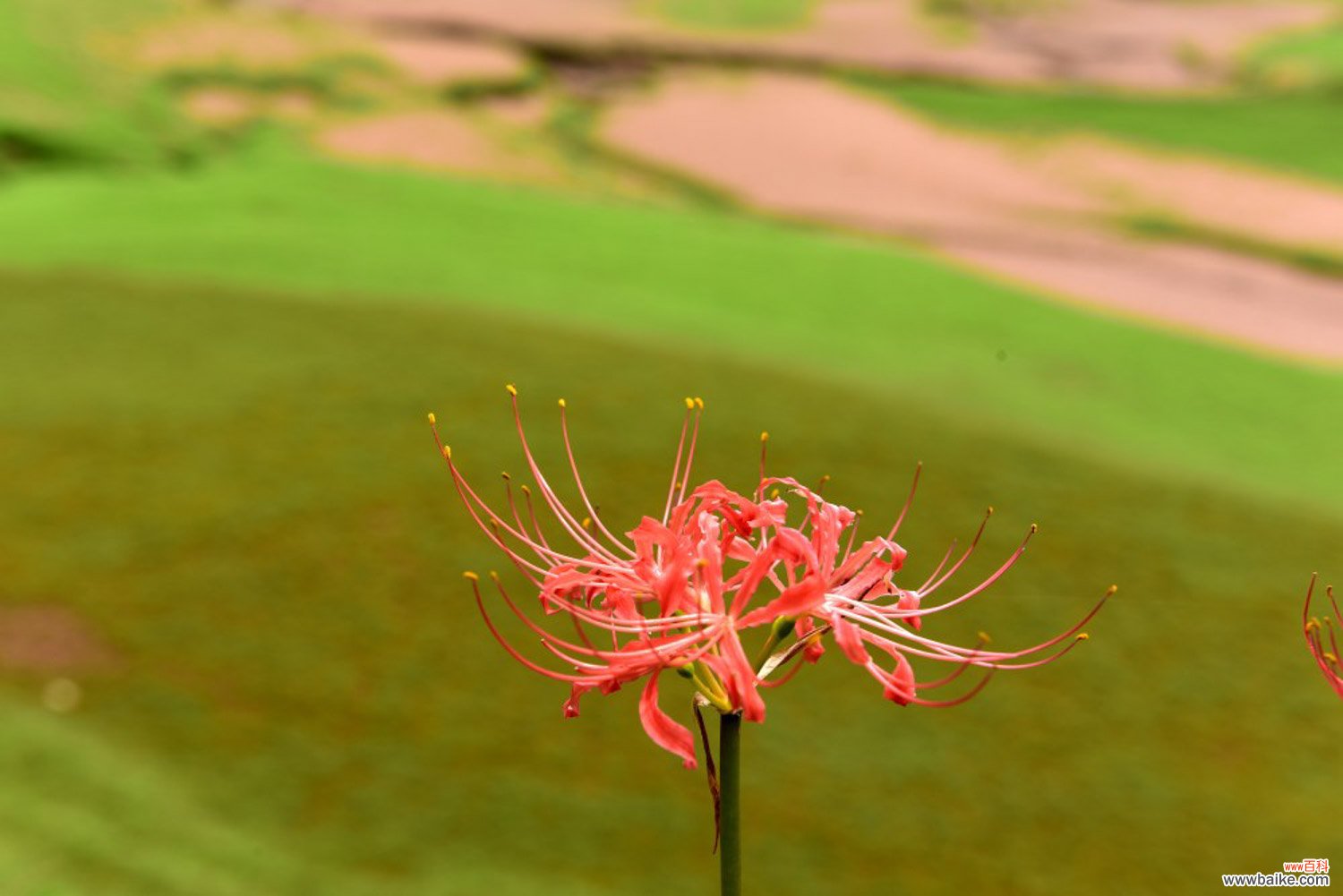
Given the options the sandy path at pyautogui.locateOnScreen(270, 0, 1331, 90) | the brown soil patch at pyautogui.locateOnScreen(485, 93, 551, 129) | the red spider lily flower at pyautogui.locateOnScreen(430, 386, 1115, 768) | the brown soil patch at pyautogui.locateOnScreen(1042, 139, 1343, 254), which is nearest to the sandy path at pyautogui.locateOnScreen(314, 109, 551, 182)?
the brown soil patch at pyautogui.locateOnScreen(485, 93, 551, 129)

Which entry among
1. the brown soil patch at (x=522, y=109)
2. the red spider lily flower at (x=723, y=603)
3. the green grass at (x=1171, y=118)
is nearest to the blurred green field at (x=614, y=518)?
the red spider lily flower at (x=723, y=603)

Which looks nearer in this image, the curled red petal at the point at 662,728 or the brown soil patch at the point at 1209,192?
the curled red petal at the point at 662,728

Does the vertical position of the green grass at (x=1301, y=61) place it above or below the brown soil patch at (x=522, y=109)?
below

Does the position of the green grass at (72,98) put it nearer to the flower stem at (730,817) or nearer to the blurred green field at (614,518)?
the blurred green field at (614,518)

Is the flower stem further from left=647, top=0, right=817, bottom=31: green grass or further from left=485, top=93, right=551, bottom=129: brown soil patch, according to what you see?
left=647, top=0, right=817, bottom=31: green grass

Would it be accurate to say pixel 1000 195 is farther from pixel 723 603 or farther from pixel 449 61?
pixel 723 603

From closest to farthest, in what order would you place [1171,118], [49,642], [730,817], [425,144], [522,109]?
[730,817], [49,642], [425,144], [522,109], [1171,118]

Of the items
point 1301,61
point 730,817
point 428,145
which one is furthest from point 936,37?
point 730,817
